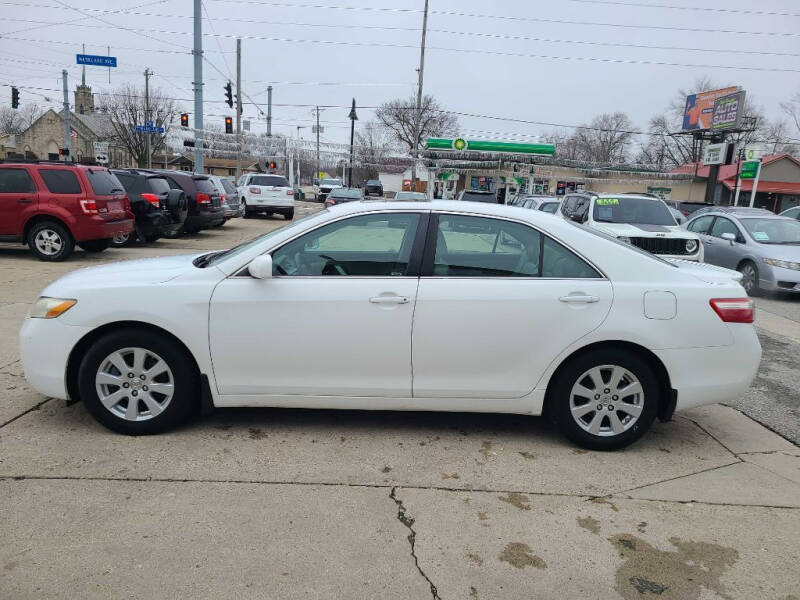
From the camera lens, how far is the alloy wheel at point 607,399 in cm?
398

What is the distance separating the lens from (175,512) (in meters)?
3.17

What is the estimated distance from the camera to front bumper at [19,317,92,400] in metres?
3.95

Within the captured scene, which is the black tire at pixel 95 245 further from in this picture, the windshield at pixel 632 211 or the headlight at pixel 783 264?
the headlight at pixel 783 264

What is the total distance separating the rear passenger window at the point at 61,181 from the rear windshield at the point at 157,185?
349cm

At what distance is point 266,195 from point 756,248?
19.2 meters

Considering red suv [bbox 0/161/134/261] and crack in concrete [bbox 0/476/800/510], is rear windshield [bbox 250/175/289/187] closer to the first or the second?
A: red suv [bbox 0/161/134/261]

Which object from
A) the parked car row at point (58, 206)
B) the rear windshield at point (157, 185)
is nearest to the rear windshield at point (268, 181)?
the rear windshield at point (157, 185)

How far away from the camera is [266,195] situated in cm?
2559

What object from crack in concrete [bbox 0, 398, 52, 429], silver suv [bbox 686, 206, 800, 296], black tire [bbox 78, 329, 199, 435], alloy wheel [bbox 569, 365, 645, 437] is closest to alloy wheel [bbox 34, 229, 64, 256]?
crack in concrete [bbox 0, 398, 52, 429]

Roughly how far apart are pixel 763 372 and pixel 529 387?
12.1 feet

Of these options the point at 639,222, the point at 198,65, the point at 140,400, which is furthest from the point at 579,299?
the point at 198,65

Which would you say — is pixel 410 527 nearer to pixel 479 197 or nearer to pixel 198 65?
pixel 479 197

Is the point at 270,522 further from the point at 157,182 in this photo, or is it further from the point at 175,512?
the point at 157,182

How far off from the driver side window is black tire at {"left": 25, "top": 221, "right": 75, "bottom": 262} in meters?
8.93
